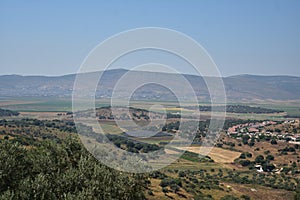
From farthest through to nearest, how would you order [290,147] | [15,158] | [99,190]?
[290,147]
[15,158]
[99,190]

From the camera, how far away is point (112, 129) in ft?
124

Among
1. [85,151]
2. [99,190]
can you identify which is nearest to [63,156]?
[85,151]

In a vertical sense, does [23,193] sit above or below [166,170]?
above

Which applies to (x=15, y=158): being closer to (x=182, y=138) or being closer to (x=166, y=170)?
(x=182, y=138)

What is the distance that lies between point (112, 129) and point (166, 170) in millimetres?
26489

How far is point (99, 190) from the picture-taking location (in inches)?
746

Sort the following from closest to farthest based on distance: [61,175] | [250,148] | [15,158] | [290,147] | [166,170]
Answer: [61,175], [15,158], [166,170], [290,147], [250,148]

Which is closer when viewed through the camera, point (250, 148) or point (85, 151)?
Result: point (85, 151)

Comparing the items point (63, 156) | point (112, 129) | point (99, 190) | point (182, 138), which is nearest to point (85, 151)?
point (63, 156)

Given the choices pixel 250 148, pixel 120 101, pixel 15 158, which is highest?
pixel 120 101

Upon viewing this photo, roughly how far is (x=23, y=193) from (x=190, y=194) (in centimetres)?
2644

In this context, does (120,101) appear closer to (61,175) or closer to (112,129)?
(112,129)

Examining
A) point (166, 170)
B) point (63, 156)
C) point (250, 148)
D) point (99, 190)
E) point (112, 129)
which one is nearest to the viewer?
point (99, 190)

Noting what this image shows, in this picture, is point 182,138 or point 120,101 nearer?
point 182,138
